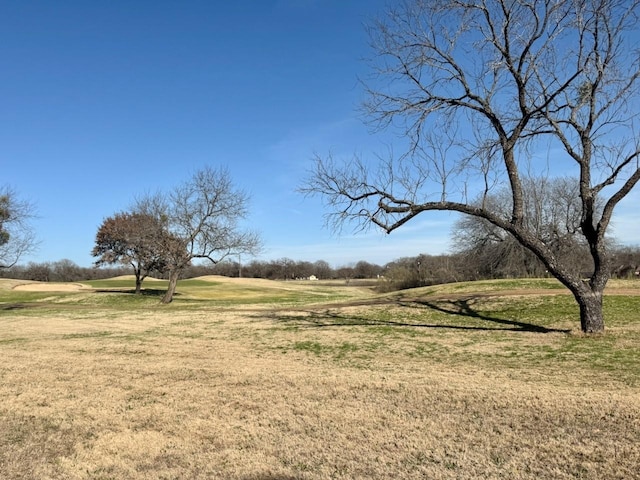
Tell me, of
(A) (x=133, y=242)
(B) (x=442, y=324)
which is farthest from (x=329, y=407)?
(A) (x=133, y=242)

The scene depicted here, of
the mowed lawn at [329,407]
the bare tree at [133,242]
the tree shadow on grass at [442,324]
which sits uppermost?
the bare tree at [133,242]

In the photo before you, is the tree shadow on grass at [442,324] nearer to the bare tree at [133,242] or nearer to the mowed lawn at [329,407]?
the mowed lawn at [329,407]

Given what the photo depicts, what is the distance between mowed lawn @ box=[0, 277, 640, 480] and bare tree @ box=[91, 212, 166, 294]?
2081 cm

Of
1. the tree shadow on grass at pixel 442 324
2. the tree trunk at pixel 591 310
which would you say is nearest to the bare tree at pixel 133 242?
the tree shadow on grass at pixel 442 324

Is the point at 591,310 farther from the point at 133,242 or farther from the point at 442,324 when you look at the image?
the point at 133,242

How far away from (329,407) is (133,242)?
34.7m

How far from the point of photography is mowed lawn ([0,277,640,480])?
14.2ft

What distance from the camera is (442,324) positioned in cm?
1505

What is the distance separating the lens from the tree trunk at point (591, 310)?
37.6 feet

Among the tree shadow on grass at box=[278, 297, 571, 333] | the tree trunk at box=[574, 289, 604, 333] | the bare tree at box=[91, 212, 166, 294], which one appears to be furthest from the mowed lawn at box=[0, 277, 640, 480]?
the bare tree at box=[91, 212, 166, 294]

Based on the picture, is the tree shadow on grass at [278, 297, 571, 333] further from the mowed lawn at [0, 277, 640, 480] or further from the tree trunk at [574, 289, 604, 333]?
the mowed lawn at [0, 277, 640, 480]

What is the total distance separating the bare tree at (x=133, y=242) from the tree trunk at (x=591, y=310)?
2606 centimetres

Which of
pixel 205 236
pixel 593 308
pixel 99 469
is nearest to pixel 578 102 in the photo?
pixel 593 308

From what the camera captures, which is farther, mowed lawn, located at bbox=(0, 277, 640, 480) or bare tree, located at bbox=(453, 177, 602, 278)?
bare tree, located at bbox=(453, 177, 602, 278)
